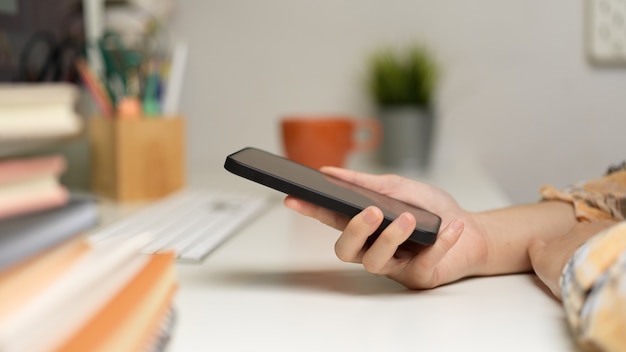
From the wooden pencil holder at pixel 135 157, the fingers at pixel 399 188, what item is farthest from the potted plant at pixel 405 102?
the fingers at pixel 399 188

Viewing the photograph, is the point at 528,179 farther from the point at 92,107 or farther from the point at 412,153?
the point at 92,107

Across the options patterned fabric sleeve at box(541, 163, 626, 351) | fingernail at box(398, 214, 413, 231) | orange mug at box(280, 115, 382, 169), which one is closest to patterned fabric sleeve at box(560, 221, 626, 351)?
patterned fabric sleeve at box(541, 163, 626, 351)

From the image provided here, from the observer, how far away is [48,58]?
38.9 inches

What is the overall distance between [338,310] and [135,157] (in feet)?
1.88

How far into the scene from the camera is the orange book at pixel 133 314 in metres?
0.28

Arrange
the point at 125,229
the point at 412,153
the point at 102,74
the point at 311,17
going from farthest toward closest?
the point at 311,17 < the point at 412,153 < the point at 102,74 < the point at 125,229

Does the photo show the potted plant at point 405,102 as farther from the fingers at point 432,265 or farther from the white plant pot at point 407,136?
the fingers at point 432,265

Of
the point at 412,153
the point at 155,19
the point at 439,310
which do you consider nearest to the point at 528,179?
the point at 412,153

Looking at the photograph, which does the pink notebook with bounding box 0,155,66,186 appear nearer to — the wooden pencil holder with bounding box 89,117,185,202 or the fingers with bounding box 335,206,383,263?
the fingers with bounding box 335,206,383,263

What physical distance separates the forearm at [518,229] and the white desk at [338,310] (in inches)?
0.5

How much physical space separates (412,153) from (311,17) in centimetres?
32

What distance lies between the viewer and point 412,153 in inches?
47.3

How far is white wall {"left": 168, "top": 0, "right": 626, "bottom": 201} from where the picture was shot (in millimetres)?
1232

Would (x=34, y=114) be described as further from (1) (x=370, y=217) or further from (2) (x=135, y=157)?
(2) (x=135, y=157)
